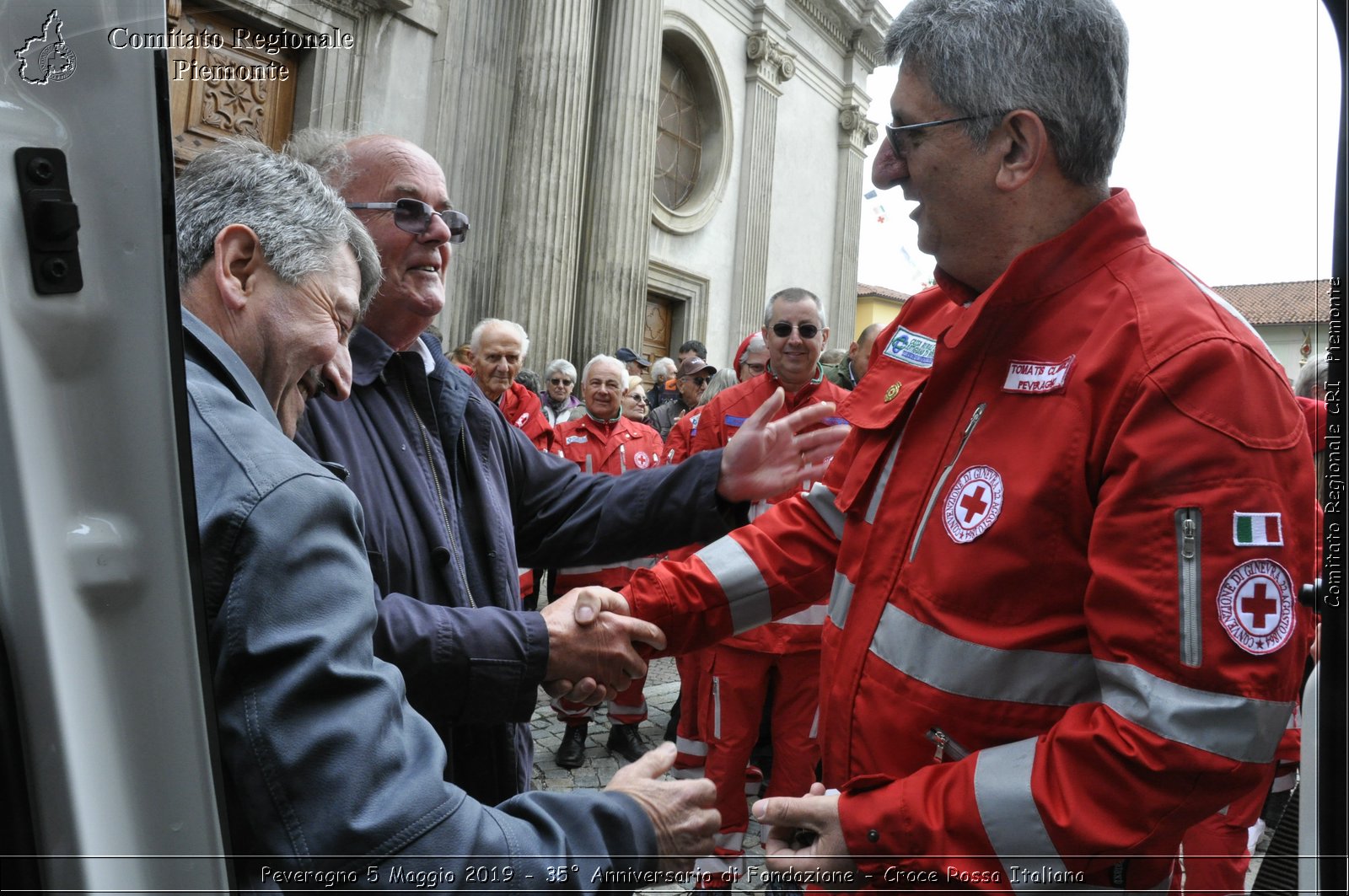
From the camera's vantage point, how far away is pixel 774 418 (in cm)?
438

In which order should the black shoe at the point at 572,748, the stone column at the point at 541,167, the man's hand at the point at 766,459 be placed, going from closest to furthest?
1. the man's hand at the point at 766,459
2. the black shoe at the point at 572,748
3. the stone column at the point at 541,167

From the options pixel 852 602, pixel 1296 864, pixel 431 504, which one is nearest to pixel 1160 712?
pixel 1296 864

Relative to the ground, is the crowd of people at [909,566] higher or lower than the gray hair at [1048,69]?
lower

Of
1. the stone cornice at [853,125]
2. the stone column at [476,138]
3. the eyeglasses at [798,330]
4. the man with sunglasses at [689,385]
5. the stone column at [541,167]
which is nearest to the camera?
the eyeglasses at [798,330]

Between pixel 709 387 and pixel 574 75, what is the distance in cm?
431

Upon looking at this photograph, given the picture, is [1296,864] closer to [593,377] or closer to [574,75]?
[593,377]

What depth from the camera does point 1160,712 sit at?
48.0 inches

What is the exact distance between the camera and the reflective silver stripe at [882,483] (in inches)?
66.2

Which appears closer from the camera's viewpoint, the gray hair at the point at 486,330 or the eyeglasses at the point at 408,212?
the eyeglasses at the point at 408,212

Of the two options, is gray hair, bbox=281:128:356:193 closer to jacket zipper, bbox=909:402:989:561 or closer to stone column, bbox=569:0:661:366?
jacket zipper, bbox=909:402:989:561

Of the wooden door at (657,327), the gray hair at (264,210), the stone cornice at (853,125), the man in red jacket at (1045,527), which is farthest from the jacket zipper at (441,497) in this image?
the stone cornice at (853,125)

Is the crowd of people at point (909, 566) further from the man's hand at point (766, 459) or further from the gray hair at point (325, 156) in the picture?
the man's hand at point (766, 459)

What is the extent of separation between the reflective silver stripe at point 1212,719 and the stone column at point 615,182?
9.83 metres

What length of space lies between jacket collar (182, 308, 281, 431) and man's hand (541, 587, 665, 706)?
3.04ft
